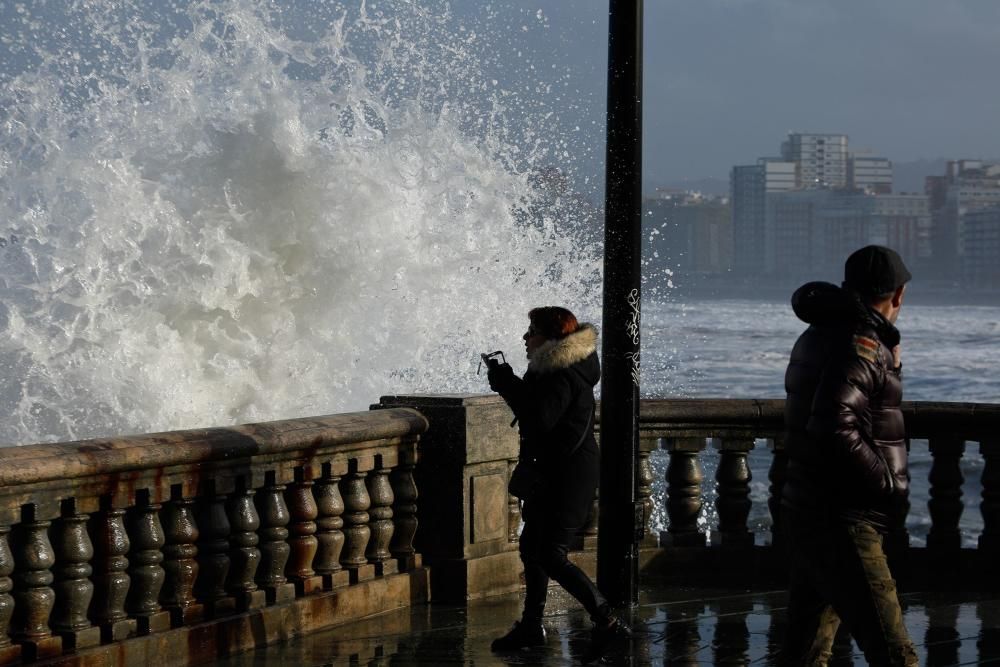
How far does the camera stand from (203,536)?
20.3 ft

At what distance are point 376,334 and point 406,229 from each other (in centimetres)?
121

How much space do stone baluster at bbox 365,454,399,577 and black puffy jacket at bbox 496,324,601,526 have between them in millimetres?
1123

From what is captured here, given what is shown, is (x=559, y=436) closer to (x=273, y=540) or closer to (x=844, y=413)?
(x=273, y=540)

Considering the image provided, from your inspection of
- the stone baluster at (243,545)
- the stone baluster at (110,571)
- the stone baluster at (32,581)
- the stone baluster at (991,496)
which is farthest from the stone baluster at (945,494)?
the stone baluster at (32,581)

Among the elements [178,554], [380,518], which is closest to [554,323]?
[380,518]

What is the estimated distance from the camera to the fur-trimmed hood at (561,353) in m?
6.17

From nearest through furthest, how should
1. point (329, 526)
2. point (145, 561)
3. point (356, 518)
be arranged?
1. point (145, 561)
2. point (329, 526)
3. point (356, 518)

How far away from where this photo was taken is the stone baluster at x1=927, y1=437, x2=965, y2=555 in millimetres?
7918

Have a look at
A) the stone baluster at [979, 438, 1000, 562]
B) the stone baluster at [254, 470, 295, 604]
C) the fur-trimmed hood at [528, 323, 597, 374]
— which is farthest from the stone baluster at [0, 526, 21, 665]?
the stone baluster at [979, 438, 1000, 562]

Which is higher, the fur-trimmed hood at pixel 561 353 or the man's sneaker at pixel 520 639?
the fur-trimmed hood at pixel 561 353

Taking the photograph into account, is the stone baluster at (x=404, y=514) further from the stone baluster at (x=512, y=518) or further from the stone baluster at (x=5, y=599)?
the stone baluster at (x=5, y=599)

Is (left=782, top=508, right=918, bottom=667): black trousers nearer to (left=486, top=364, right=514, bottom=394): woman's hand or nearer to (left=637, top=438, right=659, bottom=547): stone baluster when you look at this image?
(left=486, top=364, right=514, bottom=394): woman's hand

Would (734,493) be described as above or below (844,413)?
below

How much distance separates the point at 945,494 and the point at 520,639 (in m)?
2.75
